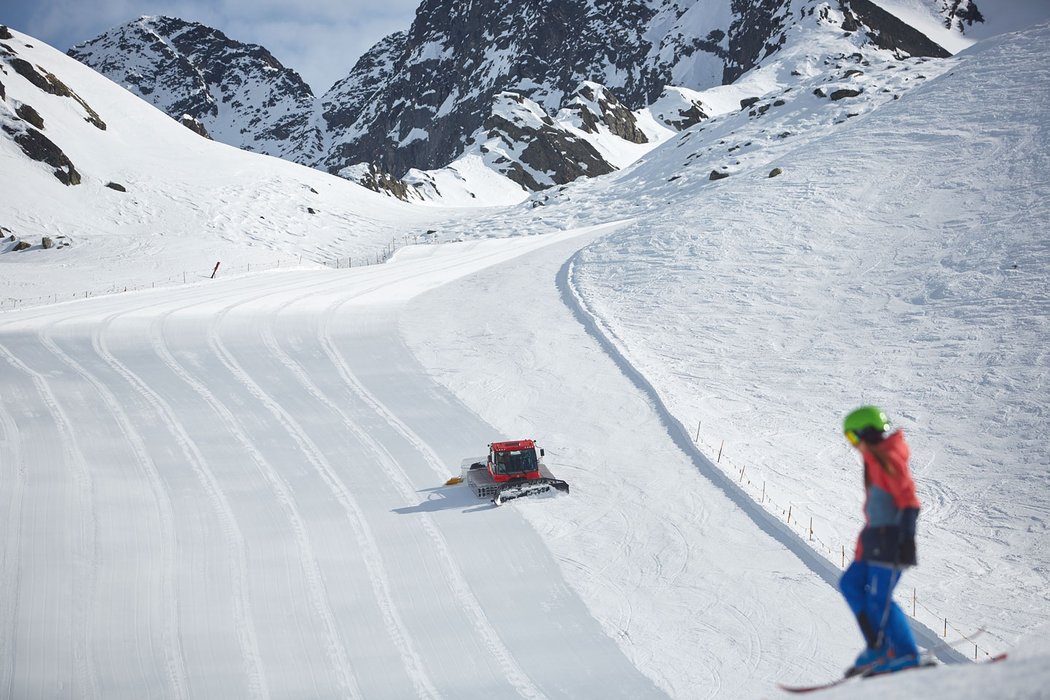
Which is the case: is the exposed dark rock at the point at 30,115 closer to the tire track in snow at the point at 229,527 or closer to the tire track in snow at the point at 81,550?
the tire track in snow at the point at 229,527

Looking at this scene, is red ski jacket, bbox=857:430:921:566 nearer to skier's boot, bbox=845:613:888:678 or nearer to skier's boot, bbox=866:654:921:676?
skier's boot, bbox=845:613:888:678

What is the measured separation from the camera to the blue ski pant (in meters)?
5.03

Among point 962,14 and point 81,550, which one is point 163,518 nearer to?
point 81,550

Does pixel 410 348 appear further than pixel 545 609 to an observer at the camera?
Yes

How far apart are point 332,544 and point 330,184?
5964 cm

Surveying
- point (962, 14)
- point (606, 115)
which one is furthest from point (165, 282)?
point (962, 14)

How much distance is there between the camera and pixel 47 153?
56.4 metres

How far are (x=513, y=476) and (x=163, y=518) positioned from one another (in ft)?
21.1

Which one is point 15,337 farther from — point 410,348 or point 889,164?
point 889,164

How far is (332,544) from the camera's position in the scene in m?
14.0

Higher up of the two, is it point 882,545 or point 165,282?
point 882,545

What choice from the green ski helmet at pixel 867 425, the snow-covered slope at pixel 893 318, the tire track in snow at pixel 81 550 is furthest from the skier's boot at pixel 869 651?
the tire track in snow at pixel 81 550

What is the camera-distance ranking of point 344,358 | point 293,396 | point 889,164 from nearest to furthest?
point 293,396
point 344,358
point 889,164

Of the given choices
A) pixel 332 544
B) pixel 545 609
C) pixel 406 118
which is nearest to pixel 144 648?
pixel 332 544
